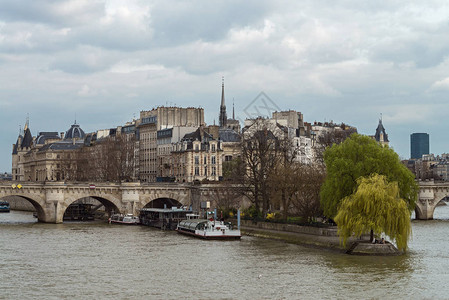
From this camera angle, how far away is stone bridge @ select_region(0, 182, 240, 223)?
86.4 meters

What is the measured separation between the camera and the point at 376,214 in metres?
51.0

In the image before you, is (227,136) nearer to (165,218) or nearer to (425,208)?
(425,208)

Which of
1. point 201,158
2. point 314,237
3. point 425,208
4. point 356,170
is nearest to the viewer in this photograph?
point 356,170

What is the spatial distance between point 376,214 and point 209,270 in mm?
11592

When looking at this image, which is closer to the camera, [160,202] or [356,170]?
[356,170]

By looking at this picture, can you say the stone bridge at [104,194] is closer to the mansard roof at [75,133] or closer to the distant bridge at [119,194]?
the distant bridge at [119,194]

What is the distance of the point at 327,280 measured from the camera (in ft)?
140

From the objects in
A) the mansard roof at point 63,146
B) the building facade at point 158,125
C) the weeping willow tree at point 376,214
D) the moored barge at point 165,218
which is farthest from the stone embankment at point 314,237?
the mansard roof at point 63,146

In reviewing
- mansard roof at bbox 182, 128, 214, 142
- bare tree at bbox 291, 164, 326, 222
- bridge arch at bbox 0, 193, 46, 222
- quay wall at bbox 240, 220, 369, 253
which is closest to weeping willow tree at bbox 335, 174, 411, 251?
quay wall at bbox 240, 220, 369, 253

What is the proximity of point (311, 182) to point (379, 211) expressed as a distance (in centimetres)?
1475

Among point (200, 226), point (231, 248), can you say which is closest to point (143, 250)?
point (231, 248)

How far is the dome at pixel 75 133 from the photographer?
187 meters

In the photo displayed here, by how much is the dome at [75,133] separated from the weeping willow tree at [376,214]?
140 meters

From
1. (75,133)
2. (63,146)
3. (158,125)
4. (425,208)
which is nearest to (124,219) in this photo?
(425,208)
